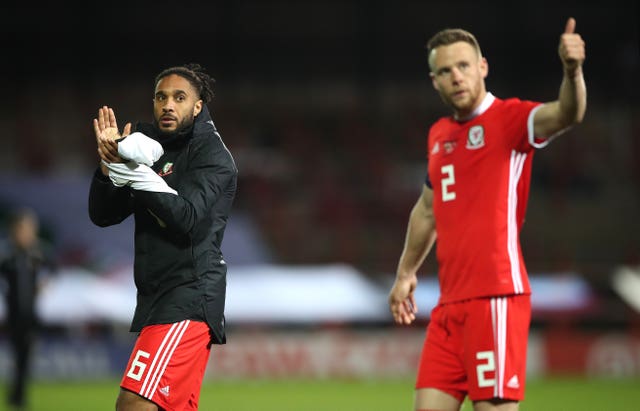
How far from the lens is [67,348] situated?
50.2 feet

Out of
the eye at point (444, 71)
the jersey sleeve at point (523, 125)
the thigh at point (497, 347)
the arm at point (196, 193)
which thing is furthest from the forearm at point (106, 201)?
the jersey sleeve at point (523, 125)

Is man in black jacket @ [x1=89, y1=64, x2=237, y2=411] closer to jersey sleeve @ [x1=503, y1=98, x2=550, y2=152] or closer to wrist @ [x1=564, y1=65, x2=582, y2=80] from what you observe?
jersey sleeve @ [x1=503, y1=98, x2=550, y2=152]

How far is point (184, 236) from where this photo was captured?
4.36 m

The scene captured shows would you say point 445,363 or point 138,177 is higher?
point 138,177

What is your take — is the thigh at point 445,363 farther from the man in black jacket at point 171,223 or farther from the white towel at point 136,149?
the white towel at point 136,149

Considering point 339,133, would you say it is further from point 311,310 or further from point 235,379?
point 235,379

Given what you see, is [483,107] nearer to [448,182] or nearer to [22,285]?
[448,182]

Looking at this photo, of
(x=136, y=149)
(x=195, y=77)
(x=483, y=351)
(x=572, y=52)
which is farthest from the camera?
(x=195, y=77)

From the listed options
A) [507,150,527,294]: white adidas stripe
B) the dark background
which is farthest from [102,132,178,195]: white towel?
the dark background

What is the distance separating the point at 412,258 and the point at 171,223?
1.41m

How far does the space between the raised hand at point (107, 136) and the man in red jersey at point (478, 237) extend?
1538mm

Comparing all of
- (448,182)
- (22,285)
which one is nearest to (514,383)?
(448,182)

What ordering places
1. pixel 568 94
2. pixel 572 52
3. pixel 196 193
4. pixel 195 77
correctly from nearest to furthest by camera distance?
pixel 572 52
pixel 568 94
pixel 196 193
pixel 195 77

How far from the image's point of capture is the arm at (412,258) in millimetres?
4867
